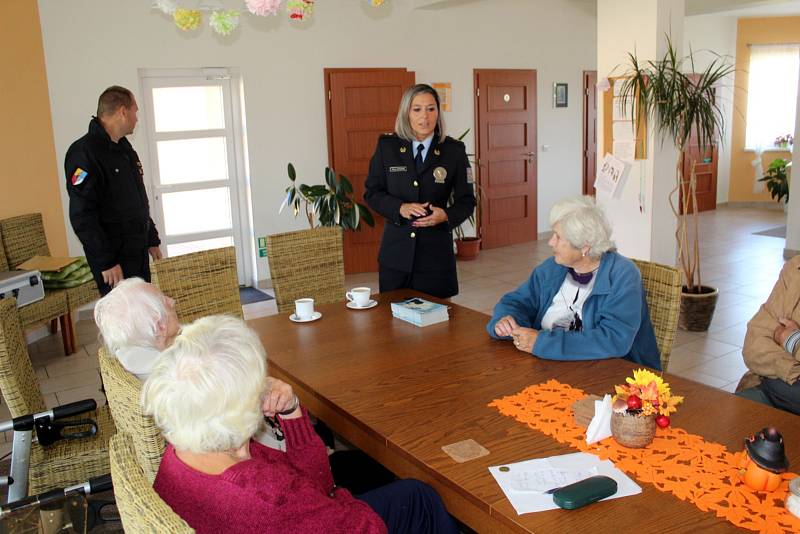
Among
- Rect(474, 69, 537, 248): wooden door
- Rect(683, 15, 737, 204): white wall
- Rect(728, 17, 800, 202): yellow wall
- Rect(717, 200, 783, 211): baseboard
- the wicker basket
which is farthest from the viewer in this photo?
Rect(717, 200, 783, 211): baseboard

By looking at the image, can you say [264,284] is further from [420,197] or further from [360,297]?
[360,297]

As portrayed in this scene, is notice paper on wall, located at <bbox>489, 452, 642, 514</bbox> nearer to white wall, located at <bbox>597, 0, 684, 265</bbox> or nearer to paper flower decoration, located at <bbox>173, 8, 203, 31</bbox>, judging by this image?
paper flower decoration, located at <bbox>173, 8, 203, 31</bbox>

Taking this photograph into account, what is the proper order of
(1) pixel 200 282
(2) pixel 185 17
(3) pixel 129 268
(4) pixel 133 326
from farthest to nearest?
(3) pixel 129 268, (1) pixel 200 282, (2) pixel 185 17, (4) pixel 133 326

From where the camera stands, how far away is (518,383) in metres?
2.10

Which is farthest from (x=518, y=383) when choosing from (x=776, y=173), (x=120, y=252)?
(x=776, y=173)

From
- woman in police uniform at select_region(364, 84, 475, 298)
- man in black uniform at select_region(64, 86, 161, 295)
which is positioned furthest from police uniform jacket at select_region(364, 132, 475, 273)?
man in black uniform at select_region(64, 86, 161, 295)

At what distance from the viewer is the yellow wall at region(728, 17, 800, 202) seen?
1037 cm

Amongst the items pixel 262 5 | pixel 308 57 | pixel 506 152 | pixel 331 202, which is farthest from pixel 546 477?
pixel 506 152

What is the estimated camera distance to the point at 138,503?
1.15 meters

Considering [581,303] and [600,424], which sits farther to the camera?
[581,303]

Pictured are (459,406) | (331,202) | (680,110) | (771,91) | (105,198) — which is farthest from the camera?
(771,91)

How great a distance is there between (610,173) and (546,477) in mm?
3947

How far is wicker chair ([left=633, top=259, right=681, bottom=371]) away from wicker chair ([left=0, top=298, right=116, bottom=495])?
6.53ft

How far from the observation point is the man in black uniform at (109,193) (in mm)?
3660
